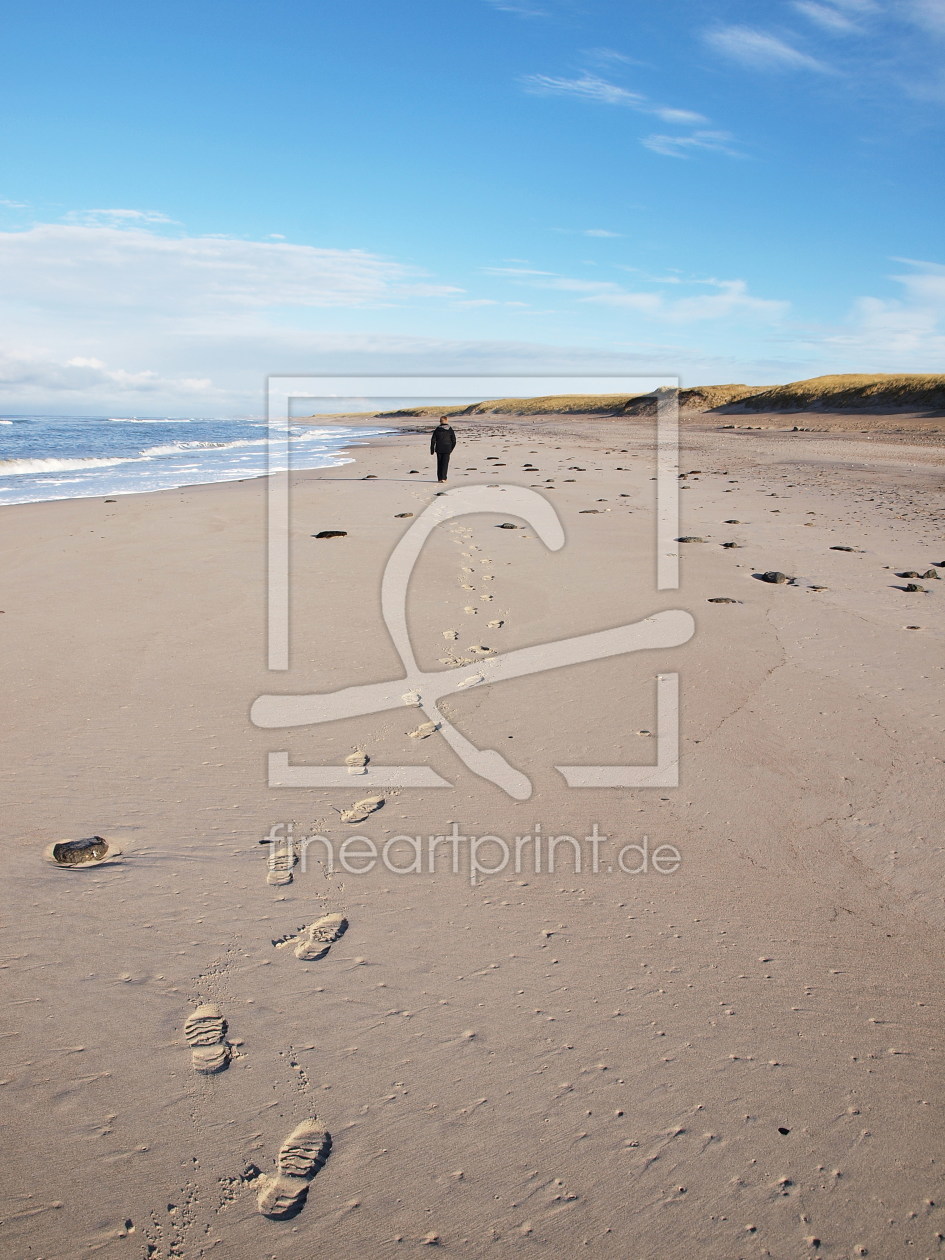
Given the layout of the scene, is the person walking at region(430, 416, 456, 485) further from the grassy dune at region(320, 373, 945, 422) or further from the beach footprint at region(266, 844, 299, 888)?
the grassy dune at region(320, 373, 945, 422)

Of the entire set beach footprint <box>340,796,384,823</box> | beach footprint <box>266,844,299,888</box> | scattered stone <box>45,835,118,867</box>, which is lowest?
beach footprint <box>266,844,299,888</box>

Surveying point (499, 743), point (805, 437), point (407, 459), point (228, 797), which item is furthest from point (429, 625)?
point (805, 437)

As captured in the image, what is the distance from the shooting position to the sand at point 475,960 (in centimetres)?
189

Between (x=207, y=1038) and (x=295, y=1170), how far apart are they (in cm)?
53

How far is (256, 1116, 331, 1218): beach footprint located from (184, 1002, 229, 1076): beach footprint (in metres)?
0.34

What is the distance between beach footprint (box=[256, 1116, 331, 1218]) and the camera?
1857mm

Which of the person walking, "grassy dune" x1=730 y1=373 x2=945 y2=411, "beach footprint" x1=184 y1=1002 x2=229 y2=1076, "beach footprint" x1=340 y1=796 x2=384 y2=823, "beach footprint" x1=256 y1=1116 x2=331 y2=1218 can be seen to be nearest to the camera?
"beach footprint" x1=256 y1=1116 x2=331 y2=1218

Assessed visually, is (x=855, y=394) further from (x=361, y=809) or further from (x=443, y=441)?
(x=361, y=809)

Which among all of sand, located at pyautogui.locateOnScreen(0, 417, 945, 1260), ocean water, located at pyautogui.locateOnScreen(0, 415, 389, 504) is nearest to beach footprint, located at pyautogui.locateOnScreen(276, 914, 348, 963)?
sand, located at pyautogui.locateOnScreen(0, 417, 945, 1260)

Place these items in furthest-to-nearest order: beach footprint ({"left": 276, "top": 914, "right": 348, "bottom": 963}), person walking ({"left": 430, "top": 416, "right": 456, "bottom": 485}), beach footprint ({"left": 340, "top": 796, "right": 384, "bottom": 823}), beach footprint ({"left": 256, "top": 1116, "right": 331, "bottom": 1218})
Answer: person walking ({"left": 430, "top": 416, "right": 456, "bottom": 485}) → beach footprint ({"left": 340, "top": 796, "right": 384, "bottom": 823}) → beach footprint ({"left": 276, "top": 914, "right": 348, "bottom": 963}) → beach footprint ({"left": 256, "top": 1116, "right": 331, "bottom": 1218})

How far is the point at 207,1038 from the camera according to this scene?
2.31 m

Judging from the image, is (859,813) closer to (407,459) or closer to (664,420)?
(407,459)

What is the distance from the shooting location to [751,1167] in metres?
1.97

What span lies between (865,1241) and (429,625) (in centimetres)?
487
